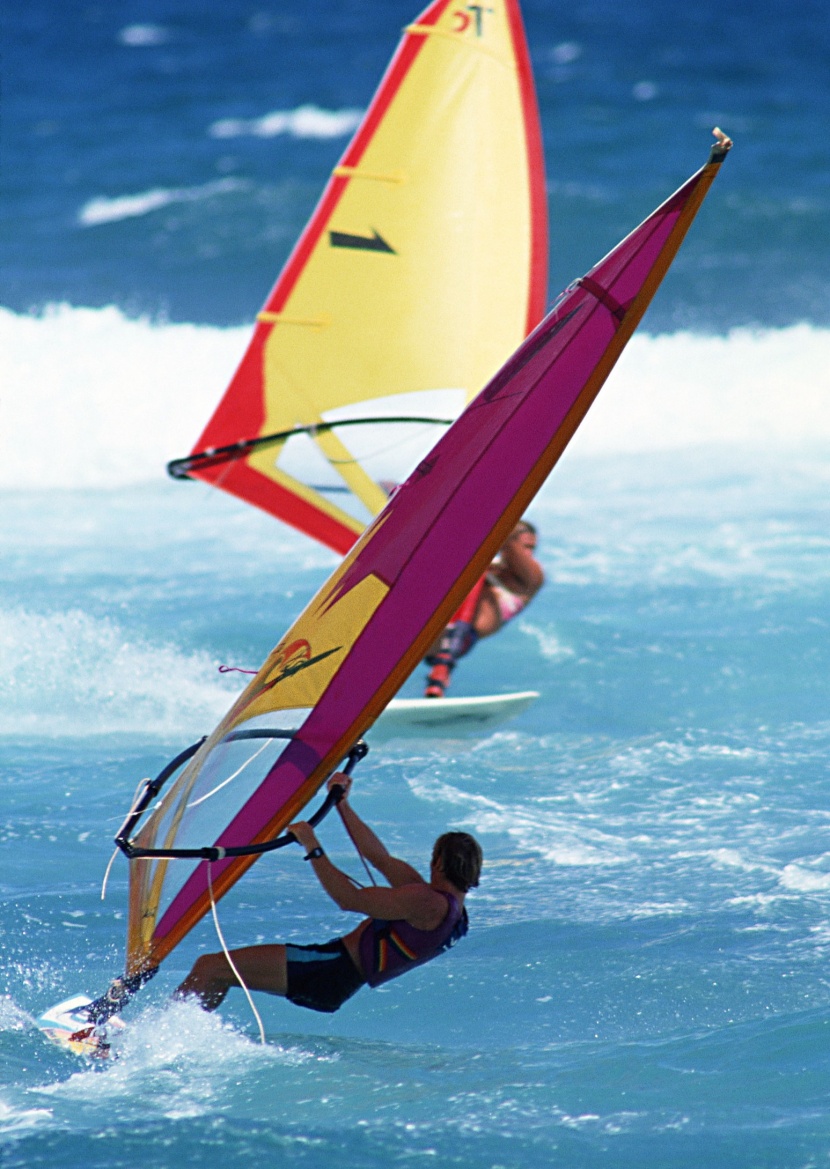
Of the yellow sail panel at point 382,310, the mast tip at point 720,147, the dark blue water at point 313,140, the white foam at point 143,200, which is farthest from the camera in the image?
the white foam at point 143,200

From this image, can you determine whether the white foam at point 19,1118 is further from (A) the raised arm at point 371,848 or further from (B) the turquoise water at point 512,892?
(A) the raised arm at point 371,848

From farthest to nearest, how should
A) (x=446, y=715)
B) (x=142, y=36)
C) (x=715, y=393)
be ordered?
(x=142, y=36), (x=715, y=393), (x=446, y=715)

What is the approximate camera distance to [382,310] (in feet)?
24.3

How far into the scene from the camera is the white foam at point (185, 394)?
14016mm

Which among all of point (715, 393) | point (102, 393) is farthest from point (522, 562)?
point (715, 393)

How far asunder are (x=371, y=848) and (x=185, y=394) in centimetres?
1236

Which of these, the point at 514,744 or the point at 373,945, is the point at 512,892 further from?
the point at 514,744

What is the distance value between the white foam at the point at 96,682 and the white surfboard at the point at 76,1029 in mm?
2810

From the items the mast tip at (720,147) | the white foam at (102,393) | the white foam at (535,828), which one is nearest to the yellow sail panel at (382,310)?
the white foam at (535,828)

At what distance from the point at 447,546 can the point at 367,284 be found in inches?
157

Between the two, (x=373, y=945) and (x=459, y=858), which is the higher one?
(x=459, y=858)

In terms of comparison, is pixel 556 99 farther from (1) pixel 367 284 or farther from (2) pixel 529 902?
(2) pixel 529 902

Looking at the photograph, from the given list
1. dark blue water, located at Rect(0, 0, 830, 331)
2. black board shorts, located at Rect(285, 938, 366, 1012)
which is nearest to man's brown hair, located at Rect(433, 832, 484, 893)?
black board shorts, located at Rect(285, 938, 366, 1012)

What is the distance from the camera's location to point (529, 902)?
5.03 m
